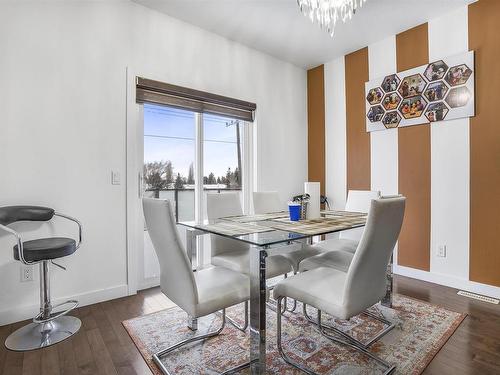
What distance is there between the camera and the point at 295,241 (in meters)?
1.52

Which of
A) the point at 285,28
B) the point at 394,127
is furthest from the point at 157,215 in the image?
the point at 394,127

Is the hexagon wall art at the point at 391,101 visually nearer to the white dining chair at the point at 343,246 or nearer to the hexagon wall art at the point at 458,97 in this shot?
the hexagon wall art at the point at 458,97

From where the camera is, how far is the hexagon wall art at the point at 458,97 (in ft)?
8.87

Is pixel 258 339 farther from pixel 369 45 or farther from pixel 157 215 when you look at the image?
pixel 369 45

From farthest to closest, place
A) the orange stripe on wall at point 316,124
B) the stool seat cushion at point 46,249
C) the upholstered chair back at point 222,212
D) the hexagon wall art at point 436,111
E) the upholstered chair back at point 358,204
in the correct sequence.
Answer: the orange stripe on wall at point 316,124 < the hexagon wall art at point 436,111 < the upholstered chair back at point 358,204 < the upholstered chair back at point 222,212 < the stool seat cushion at point 46,249

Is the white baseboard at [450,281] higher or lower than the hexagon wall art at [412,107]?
lower

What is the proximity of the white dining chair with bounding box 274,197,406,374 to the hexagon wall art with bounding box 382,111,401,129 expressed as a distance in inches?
82.7

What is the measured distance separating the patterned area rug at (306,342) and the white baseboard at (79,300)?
0.51 m

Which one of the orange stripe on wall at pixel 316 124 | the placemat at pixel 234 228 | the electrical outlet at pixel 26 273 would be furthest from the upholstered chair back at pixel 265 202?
the electrical outlet at pixel 26 273

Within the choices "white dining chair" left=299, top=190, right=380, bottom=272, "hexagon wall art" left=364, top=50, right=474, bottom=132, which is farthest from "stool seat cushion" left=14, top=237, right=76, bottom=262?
"hexagon wall art" left=364, top=50, right=474, bottom=132

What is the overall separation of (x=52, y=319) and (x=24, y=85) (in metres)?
1.73

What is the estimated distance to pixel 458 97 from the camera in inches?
108

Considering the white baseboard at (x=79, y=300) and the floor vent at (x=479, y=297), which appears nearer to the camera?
the white baseboard at (x=79, y=300)

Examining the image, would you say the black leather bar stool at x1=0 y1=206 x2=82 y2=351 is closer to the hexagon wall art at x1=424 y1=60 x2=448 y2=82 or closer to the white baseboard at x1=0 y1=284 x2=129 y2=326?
the white baseboard at x1=0 y1=284 x2=129 y2=326
